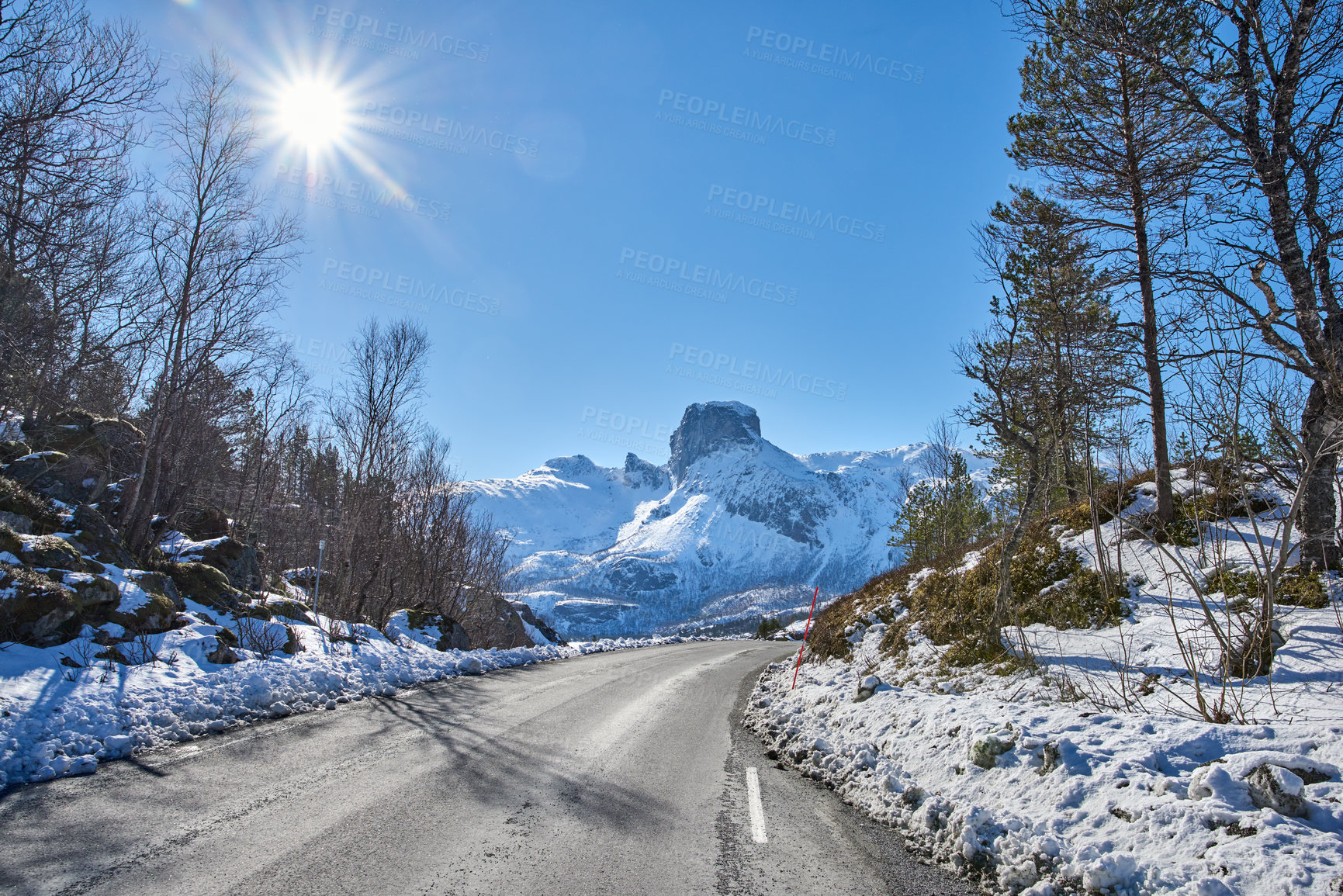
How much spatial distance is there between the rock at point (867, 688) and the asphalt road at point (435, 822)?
2056 mm

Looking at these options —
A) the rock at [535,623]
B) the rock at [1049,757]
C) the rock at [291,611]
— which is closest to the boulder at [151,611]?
the rock at [291,611]

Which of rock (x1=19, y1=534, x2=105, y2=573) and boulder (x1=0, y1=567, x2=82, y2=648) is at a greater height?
rock (x1=19, y1=534, x2=105, y2=573)

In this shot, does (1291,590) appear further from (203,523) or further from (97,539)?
(203,523)

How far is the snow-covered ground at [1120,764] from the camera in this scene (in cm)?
379

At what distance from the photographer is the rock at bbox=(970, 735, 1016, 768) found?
5605mm

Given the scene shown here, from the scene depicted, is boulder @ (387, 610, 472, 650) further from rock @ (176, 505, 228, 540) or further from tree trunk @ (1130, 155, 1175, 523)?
tree trunk @ (1130, 155, 1175, 523)

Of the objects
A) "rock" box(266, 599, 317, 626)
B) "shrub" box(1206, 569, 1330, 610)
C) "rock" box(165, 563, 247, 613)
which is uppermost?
"rock" box(165, 563, 247, 613)

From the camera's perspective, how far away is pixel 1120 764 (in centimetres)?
476

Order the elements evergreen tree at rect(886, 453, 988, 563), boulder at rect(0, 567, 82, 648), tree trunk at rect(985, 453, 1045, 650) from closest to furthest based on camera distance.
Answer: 1. boulder at rect(0, 567, 82, 648)
2. tree trunk at rect(985, 453, 1045, 650)
3. evergreen tree at rect(886, 453, 988, 563)

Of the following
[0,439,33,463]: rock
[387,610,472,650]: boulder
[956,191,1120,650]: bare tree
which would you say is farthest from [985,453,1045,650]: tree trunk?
[0,439,33,463]: rock

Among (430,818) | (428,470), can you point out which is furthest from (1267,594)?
(428,470)

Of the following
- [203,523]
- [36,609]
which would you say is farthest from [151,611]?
[203,523]

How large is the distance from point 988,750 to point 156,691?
360 inches

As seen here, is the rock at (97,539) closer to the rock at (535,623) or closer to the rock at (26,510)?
the rock at (26,510)
